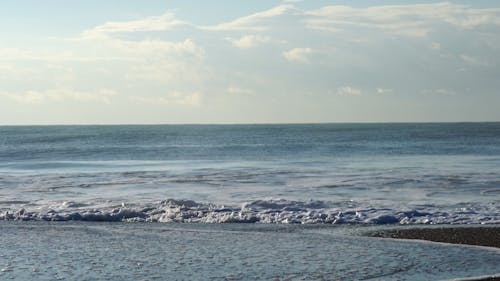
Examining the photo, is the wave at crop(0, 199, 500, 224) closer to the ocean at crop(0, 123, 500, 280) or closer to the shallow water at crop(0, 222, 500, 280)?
the ocean at crop(0, 123, 500, 280)

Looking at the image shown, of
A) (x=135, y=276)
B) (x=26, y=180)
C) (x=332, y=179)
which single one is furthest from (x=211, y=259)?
(x=26, y=180)

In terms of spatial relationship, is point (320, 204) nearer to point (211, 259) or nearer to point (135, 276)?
point (211, 259)

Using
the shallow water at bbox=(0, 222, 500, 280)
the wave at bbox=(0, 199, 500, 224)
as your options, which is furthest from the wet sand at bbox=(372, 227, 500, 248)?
the wave at bbox=(0, 199, 500, 224)

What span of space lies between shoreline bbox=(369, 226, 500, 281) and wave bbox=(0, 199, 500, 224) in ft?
4.76

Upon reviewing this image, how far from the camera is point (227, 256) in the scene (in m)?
10.8

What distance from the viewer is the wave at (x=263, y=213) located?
620 inches

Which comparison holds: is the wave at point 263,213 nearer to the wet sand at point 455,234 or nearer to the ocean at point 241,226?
the ocean at point 241,226

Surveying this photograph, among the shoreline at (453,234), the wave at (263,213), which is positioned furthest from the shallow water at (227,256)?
the wave at (263,213)

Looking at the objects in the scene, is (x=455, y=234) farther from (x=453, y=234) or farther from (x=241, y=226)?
(x=241, y=226)

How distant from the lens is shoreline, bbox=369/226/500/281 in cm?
1230

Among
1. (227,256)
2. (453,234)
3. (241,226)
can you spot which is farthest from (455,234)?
(227,256)

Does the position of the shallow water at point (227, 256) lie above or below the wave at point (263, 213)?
above

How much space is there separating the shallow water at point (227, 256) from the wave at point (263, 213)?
1.84 metres

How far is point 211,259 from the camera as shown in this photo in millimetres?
10508
